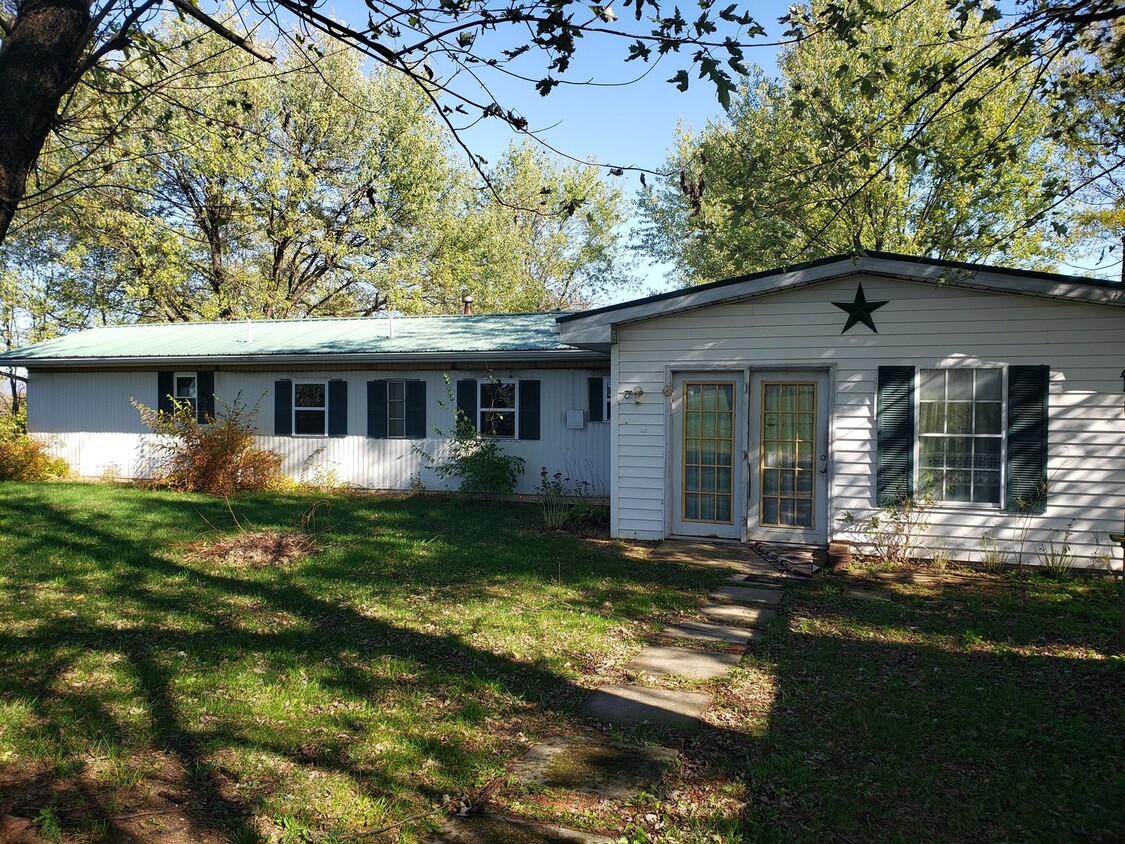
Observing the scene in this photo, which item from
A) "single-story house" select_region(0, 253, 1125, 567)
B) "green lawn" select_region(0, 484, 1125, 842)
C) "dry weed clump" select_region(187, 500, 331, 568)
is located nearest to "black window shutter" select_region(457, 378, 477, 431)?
"single-story house" select_region(0, 253, 1125, 567)

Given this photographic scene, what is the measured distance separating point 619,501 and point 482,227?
737 inches

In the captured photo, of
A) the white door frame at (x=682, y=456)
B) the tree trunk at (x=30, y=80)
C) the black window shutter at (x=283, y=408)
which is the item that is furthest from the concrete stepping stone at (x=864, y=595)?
the black window shutter at (x=283, y=408)

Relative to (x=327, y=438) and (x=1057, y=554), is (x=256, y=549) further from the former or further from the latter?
(x=1057, y=554)

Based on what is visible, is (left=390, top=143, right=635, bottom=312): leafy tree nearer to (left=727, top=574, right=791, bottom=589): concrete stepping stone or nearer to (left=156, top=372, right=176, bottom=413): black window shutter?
(left=156, top=372, right=176, bottom=413): black window shutter

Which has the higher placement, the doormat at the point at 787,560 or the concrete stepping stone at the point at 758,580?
the doormat at the point at 787,560

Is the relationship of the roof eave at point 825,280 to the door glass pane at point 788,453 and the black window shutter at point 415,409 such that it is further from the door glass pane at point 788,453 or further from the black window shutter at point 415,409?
the black window shutter at point 415,409

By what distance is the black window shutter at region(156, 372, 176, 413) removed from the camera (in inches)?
630

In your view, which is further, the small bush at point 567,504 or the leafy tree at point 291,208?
the leafy tree at point 291,208

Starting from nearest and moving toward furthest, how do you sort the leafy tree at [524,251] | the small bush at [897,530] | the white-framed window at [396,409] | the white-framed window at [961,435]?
the white-framed window at [961,435]
the small bush at [897,530]
the white-framed window at [396,409]
the leafy tree at [524,251]

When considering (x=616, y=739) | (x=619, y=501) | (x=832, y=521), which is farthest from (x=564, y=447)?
(x=616, y=739)

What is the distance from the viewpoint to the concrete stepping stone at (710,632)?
19.3ft

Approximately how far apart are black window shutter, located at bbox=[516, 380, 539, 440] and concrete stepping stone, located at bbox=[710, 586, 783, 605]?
261 inches

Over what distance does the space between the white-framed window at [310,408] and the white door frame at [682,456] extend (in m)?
8.15

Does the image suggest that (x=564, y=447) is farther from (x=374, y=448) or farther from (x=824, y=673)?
(x=824, y=673)
